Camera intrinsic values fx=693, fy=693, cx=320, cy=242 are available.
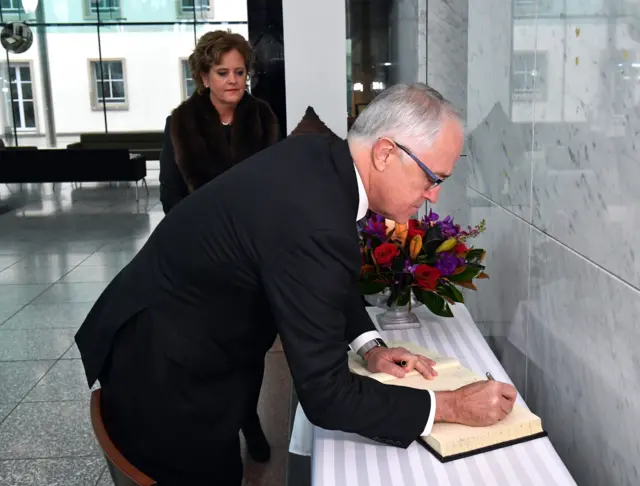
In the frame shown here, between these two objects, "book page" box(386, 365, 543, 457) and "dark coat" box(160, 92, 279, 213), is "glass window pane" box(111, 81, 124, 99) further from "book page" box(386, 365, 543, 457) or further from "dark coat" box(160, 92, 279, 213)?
"book page" box(386, 365, 543, 457)

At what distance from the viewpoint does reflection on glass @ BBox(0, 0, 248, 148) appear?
1620 centimetres

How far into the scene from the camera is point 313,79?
433 centimetres

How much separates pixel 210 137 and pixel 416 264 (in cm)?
165


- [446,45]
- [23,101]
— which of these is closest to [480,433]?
[446,45]

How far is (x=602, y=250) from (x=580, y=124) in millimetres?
310

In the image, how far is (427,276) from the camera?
1938mm

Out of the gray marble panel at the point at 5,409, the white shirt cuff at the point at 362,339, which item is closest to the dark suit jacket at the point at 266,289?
the white shirt cuff at the point at 362,339

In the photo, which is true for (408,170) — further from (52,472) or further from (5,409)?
(5,409)

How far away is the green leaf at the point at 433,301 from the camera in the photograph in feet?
6.59

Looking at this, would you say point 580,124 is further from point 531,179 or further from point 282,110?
point 282,110

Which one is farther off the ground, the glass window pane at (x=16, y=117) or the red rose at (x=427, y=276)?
the glass window pane at (x=16, y=117)

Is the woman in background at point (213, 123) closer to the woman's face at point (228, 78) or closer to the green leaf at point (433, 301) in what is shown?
the woman's face at point (228, 78)

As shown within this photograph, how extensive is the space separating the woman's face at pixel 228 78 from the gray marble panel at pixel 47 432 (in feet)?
5.42

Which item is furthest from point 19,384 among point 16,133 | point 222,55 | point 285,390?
point 16,133
